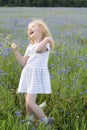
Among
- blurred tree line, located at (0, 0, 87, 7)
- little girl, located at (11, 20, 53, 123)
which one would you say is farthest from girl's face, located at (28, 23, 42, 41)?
blurred tree line, located at (0, 0, 87, 7)

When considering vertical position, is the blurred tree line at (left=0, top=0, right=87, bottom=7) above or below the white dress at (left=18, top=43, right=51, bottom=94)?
Result: below

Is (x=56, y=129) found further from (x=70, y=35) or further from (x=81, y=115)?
(x=70, y=35)

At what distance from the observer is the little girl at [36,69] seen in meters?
3.52

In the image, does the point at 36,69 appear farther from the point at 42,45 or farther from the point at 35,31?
the point at 35,31

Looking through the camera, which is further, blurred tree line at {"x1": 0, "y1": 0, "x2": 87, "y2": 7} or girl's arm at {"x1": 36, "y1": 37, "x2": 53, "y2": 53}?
blurred tree line at {"x1": 0, "y1": 0, "x2": 87, "y2": 7}

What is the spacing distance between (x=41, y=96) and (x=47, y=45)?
699mm

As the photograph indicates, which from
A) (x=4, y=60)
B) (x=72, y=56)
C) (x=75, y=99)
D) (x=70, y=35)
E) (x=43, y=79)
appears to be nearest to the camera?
(x=43, y=79)

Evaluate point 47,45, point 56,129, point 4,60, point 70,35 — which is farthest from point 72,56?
point 70,35

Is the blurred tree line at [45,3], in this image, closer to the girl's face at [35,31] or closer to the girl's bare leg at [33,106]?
the girl's face at [35,31]

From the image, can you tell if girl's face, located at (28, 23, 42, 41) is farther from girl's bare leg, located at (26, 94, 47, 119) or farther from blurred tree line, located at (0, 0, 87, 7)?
blurred tree line, located at (0, 0, 87, 7)

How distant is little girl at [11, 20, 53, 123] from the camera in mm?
3520

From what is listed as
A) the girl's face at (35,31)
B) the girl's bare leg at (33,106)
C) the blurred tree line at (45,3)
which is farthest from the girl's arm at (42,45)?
the blurred tree line at (45,3)

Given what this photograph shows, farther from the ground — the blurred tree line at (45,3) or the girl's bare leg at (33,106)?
the girl's bare leg at (33,106)

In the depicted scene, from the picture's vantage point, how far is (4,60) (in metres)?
4.88
